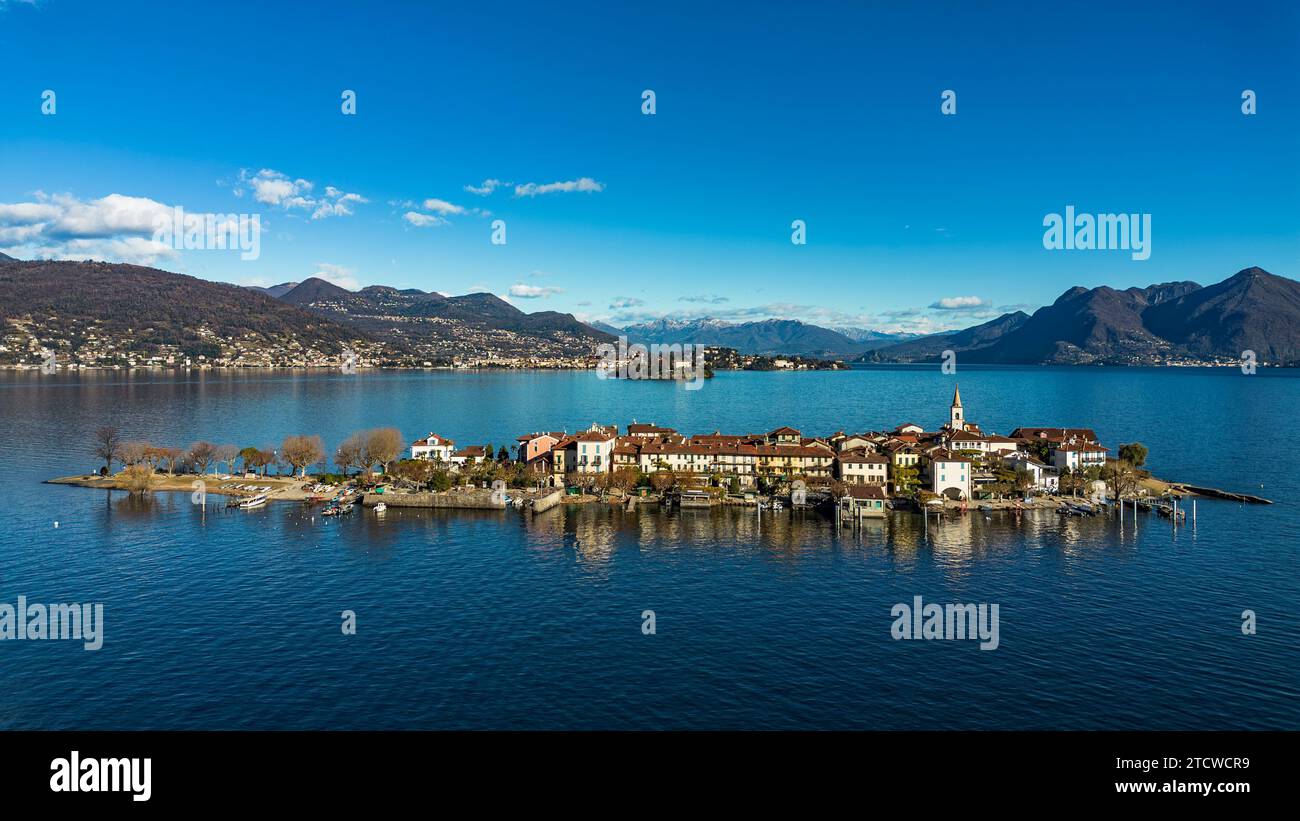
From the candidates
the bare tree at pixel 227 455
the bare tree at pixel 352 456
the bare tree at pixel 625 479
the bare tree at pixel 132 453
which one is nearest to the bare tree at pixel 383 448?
the bare tree at pixel 352 456

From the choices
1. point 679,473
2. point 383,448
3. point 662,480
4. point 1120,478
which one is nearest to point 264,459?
point 383,448

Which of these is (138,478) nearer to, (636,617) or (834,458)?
(636,617)

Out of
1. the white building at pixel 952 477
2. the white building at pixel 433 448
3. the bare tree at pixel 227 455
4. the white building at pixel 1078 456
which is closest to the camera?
the white building at pixel 952 477

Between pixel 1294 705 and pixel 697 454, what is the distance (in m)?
35.0

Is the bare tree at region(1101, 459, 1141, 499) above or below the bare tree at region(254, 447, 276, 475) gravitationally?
below

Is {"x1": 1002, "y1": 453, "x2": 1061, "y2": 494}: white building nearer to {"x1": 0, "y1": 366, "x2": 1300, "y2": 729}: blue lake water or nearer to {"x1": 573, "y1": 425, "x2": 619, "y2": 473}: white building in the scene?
{"x1": 0, "y1": 366, "x2": 1300, "y2": 729}: blue lake water

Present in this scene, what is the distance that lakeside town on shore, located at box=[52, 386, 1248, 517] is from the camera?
44.9 meters

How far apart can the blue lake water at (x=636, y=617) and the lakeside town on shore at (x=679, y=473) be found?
2809 millimetres

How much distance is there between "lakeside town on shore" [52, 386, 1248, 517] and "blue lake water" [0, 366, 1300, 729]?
2809 mm

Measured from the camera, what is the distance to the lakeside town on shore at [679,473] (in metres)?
44.9

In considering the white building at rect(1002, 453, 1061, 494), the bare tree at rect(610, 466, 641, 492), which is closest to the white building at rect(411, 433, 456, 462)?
the bare tree at rect(610, 466, 641, 492)

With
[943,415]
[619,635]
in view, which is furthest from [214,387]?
[619,635]

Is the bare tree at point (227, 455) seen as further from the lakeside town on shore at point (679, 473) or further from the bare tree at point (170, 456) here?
the bare tree at point (170, 456)
